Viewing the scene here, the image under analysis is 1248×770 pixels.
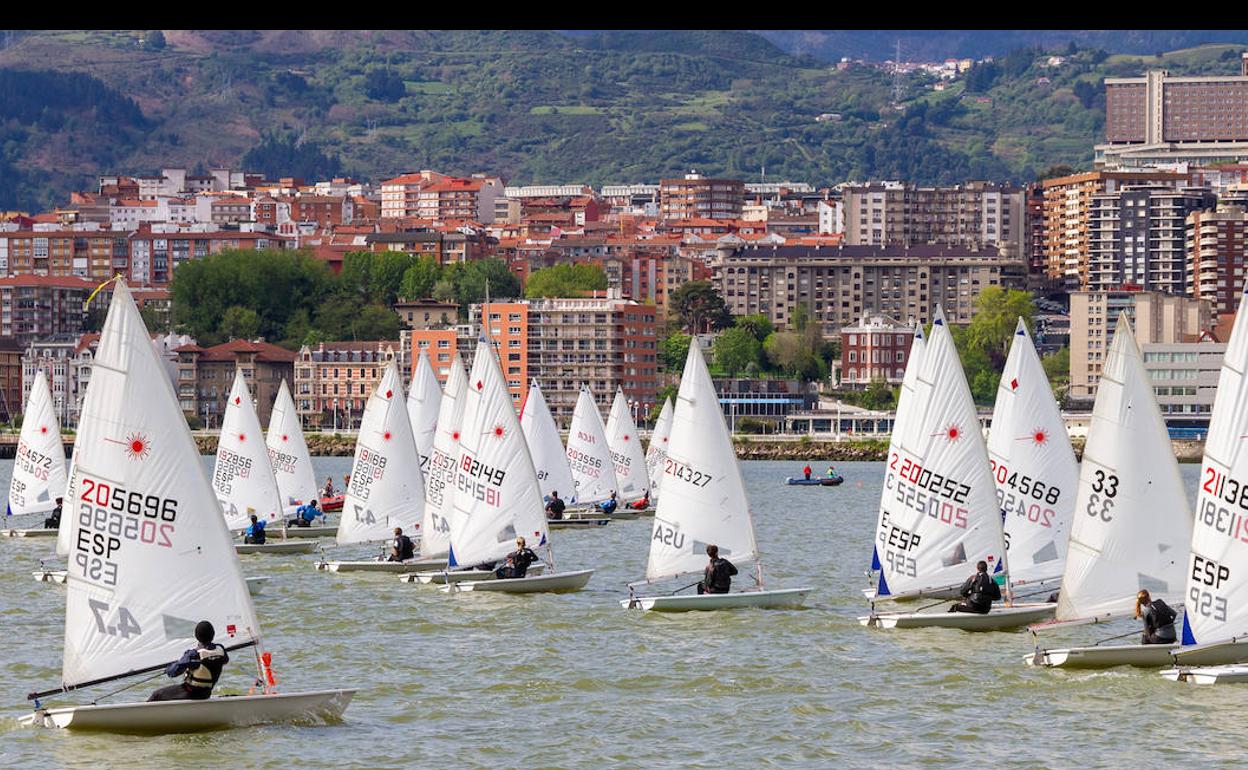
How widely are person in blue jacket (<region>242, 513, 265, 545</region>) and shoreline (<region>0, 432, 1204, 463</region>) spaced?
89441 mm

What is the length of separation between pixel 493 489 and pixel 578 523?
20.4m

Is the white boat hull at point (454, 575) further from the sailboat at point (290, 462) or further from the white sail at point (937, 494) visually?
the sailboat at point (290, 462)

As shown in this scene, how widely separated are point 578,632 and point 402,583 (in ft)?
24.1

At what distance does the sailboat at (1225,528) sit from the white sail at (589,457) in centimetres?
3438

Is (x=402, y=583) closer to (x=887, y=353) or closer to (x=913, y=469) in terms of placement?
(x=913, y=469)

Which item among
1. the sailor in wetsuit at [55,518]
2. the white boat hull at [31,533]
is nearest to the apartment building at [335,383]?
the white boat hull at [31,533]

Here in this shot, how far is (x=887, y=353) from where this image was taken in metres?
169

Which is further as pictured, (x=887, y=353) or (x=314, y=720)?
(x=887, y=353)

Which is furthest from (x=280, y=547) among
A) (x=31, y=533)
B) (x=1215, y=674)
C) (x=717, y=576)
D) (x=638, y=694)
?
(x=1215, y=674)

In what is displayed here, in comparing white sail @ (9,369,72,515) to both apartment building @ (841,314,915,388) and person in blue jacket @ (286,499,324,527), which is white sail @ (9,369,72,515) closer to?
person in blue jacket @ (286,499,324,527)

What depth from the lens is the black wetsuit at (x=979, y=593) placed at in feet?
82.7

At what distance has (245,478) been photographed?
4097 cm

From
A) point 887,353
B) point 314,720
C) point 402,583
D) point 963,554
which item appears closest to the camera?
point 314,720

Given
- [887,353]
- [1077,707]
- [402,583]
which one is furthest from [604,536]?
[887,353]
